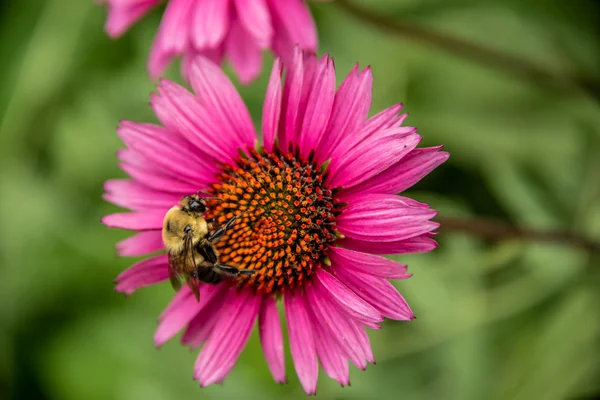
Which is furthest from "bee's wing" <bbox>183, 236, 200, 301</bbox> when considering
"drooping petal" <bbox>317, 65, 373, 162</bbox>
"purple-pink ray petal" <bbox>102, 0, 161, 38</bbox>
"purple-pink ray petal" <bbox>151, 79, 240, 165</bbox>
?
"purple-pink ray petal" <bbox>102, 0, 161, 38</bbox>

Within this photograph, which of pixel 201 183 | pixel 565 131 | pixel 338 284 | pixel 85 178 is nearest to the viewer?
pixel 338 284

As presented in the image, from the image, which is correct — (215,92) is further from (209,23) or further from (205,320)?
(205,320)

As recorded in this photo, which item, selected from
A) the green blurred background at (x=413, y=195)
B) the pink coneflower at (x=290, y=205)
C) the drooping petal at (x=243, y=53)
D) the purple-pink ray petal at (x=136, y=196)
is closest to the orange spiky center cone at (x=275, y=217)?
the pink coneflower at (x=290, y=205)

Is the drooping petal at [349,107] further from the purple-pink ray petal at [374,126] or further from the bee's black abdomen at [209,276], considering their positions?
the bee's black abdomen at [209,276]

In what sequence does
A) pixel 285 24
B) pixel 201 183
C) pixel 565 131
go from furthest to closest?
pixel 565 131, pixel 285 24, pixel 201 183

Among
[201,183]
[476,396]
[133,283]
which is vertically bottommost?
[476,396]

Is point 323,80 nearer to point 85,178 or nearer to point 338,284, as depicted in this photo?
point 338,284

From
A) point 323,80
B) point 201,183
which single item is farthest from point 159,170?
point 323,80

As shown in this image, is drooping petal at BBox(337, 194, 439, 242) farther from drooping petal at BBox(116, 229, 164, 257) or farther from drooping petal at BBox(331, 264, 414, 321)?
drooping petal at BBox(116, 229, 164, 257)
